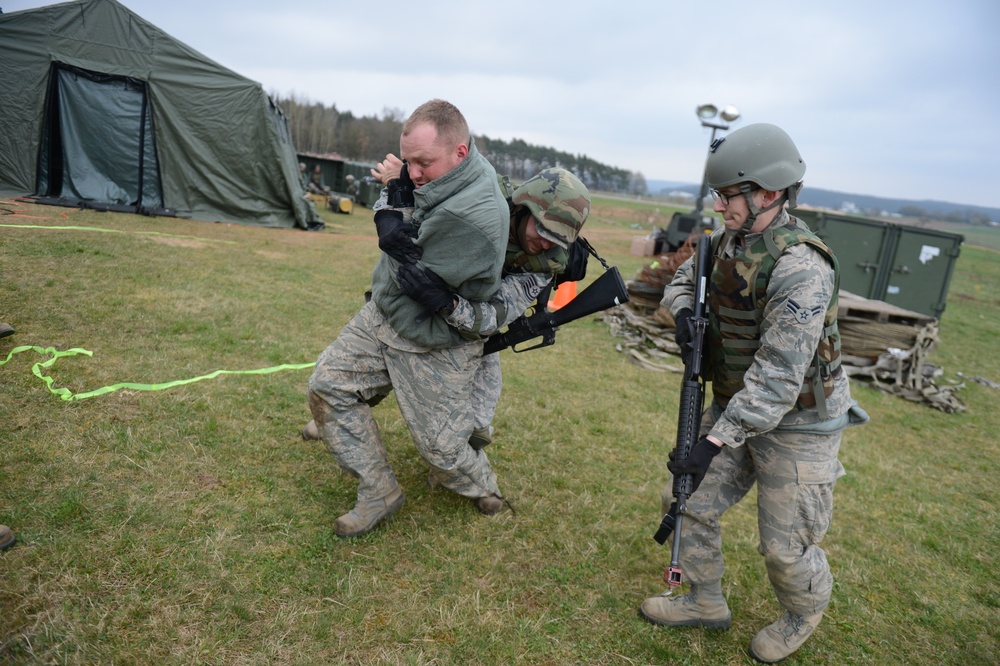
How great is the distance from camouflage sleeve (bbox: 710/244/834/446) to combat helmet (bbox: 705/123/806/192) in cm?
33

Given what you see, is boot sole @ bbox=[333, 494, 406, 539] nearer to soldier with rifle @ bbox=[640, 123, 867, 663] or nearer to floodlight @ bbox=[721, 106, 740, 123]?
soldier with rifle @ bbox=[640, 123, 867, 663]

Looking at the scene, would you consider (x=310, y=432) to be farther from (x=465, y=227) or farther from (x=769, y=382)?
(x=769, y=382)

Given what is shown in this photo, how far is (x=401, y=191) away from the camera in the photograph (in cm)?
314

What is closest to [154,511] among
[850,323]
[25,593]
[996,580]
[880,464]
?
[25,593]

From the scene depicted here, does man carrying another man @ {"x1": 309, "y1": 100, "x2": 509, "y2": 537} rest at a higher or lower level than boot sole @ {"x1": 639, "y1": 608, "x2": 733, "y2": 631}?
higher

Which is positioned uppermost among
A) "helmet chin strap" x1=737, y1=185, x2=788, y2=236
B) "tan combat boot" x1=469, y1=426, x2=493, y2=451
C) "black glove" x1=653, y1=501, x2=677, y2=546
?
"helmet chin strap" x1=737, y1=185, x2=788, y2=236

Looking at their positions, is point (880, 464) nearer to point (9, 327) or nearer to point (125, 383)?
point (125, 383)

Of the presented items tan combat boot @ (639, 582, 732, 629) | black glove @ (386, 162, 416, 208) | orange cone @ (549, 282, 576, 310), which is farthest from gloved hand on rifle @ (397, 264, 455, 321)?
orange cone @ (549, 282, 576, 310)

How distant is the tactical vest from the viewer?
2.63 m

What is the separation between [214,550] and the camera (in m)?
3.12

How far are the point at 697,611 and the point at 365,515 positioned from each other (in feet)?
5.92

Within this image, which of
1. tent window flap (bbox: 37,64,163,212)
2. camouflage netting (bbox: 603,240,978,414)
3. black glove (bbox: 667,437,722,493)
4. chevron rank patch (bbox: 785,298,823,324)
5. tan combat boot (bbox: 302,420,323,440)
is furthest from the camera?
tent window flap (bbox: 37,64,163,212)

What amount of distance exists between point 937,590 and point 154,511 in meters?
4.56

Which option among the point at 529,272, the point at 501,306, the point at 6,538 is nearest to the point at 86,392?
the point at 6,538
